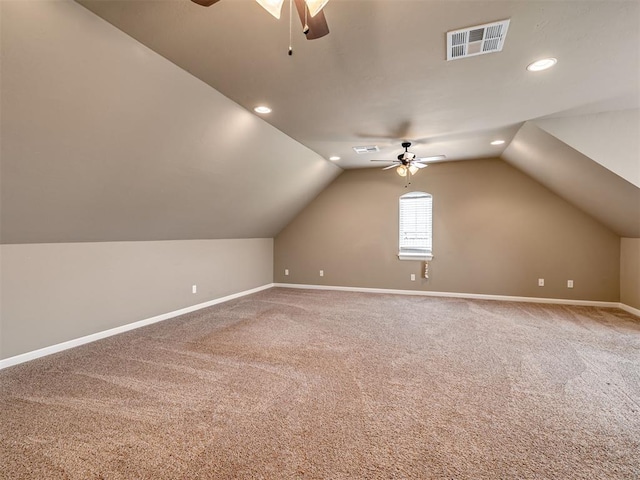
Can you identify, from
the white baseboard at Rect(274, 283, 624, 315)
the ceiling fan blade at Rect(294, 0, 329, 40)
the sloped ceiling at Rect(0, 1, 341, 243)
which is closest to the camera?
the ceiling fan blade at Rect(294, 0, 329, 40)

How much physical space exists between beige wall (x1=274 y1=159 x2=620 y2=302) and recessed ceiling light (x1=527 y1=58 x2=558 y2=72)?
11.3ft

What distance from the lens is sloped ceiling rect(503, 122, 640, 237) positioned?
3.90 m

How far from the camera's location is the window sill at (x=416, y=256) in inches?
246

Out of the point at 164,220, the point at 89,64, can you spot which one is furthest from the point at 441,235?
the point at 89,64

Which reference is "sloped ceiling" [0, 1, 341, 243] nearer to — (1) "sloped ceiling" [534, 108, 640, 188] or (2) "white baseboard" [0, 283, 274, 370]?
(2) "white baseboard" [0, 283, 274, 370]

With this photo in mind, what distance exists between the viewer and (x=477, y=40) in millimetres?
2283

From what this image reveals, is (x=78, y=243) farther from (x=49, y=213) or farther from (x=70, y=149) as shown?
(x=70, y=149)

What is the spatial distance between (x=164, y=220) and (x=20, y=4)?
106 inches

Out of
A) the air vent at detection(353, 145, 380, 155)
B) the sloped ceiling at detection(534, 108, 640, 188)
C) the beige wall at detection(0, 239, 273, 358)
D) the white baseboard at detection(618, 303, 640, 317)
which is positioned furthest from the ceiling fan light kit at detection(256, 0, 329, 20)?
the white baseboard at detection(618, 303, 640, 317)

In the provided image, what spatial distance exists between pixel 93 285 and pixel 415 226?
558 cm

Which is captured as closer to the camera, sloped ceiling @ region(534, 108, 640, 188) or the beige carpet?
the beige carpet

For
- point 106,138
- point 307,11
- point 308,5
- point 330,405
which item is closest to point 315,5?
point 308,5

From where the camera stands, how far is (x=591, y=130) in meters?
3.72

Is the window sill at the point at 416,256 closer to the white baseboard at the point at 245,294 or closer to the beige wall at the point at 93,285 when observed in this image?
the white baseboard at the point at 245,294
